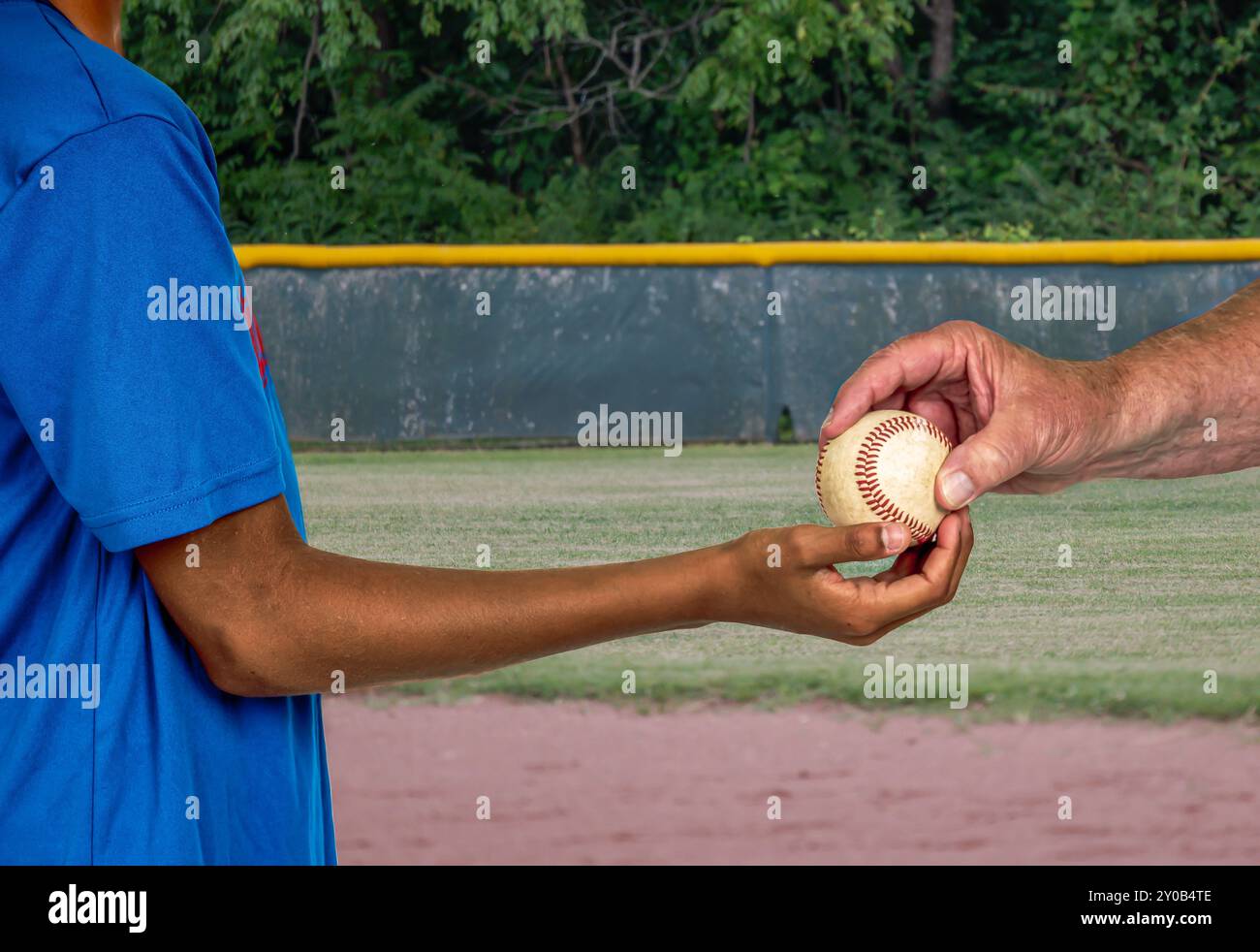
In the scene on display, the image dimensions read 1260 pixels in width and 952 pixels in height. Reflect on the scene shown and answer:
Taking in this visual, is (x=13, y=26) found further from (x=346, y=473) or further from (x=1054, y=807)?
(x=346, y=473)

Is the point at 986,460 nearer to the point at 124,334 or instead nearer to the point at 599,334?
the point at 124,334

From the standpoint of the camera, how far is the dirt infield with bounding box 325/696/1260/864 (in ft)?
9.88

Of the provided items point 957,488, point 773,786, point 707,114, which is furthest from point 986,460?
point 707,114

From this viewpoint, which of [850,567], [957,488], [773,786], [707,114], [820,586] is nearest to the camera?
[820,586]

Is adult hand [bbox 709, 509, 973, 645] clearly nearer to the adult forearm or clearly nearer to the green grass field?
the adult forearm

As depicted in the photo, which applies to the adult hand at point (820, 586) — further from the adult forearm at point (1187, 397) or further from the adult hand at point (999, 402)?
the adult forearm at point (1187, 397)

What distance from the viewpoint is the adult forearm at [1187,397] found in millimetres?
1700

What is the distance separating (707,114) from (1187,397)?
12.1m

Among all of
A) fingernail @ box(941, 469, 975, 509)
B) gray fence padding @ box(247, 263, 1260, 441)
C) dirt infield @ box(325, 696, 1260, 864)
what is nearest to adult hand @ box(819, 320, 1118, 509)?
fingernail @ box(941, 469, 975, 509)

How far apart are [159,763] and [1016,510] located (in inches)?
252

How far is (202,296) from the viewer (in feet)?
3.06

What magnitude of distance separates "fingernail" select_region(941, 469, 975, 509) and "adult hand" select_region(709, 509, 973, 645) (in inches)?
5.4

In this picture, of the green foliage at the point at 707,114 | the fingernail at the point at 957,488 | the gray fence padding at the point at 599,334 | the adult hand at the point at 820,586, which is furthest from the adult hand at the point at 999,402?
the green foliage at the point at 707,114

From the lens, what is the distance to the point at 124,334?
34.4 inches
